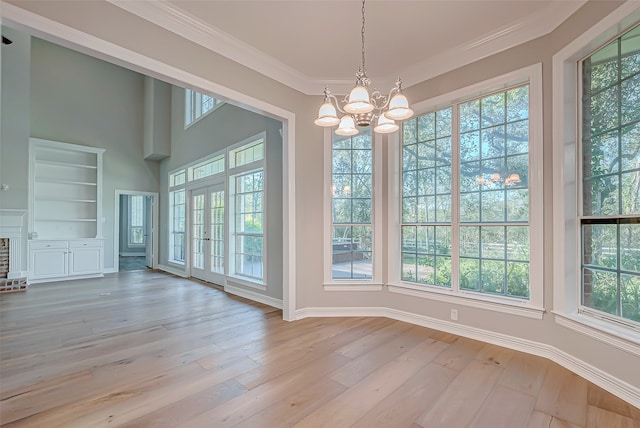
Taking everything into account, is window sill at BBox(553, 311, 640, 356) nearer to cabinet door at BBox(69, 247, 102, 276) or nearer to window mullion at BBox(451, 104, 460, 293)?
window mullion at BBox(451, 104, 460, 293)

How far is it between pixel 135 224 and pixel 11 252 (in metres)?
6.58

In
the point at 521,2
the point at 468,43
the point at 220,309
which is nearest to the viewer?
the point at 521,2

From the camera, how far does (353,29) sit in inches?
116

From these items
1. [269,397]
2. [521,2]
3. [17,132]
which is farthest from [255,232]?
[17,132]

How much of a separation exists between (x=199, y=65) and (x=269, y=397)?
9.80 ft

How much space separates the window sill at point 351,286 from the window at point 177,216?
4780mm

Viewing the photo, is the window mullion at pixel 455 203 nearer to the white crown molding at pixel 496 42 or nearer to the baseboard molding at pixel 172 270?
the white crown molding at pixel 496 42

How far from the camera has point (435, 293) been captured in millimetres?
3504

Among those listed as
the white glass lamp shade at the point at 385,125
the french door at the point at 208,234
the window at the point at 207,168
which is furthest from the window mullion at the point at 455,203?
the window at the point at 207,168

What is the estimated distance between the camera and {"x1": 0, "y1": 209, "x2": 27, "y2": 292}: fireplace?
5.49 m

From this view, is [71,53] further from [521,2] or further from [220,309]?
[521,2]

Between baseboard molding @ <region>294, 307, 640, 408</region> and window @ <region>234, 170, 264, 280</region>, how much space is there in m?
1.51

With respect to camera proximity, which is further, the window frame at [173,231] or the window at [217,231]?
the window frame at [173,231]

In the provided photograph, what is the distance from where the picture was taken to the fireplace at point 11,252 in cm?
549
